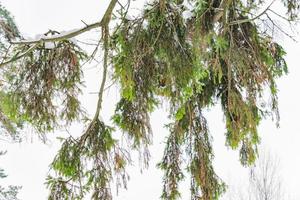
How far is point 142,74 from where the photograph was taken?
6.59ft

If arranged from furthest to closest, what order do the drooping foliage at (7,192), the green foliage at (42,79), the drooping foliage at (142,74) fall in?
the drooping foliage at (7,192), the green foliage at (42,79), the drooping foliage at (142,74)

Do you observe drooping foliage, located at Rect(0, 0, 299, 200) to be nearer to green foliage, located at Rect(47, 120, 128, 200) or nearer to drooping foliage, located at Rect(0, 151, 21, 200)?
green foliage, located at Rect(47, 120, 128, 200)

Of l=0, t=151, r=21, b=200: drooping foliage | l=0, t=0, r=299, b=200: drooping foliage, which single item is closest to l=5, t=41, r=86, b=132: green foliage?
l=0, t=0, r=299, b=200: drooping foliage

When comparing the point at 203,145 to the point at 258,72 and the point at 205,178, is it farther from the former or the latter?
the point at 258,72

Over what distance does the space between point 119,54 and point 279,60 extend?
1.01 meters

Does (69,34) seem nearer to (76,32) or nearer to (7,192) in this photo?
(76,32)

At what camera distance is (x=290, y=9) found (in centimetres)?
222

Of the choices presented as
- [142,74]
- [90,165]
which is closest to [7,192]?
[90,165]

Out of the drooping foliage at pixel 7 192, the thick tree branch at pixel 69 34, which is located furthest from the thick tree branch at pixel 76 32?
the drooping foliage at pixel 7 192

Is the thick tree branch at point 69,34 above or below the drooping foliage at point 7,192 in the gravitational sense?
below

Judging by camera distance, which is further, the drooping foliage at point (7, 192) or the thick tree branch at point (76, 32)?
the drooping foliage at point (7, 192)

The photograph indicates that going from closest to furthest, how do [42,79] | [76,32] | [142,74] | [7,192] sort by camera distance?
[76,32], [142,74], [42,79], [7,192]

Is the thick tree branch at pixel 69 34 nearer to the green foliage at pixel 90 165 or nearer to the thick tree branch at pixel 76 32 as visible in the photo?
the thick tree branch at pixel 76 32

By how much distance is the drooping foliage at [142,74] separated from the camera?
1811 millimetres
